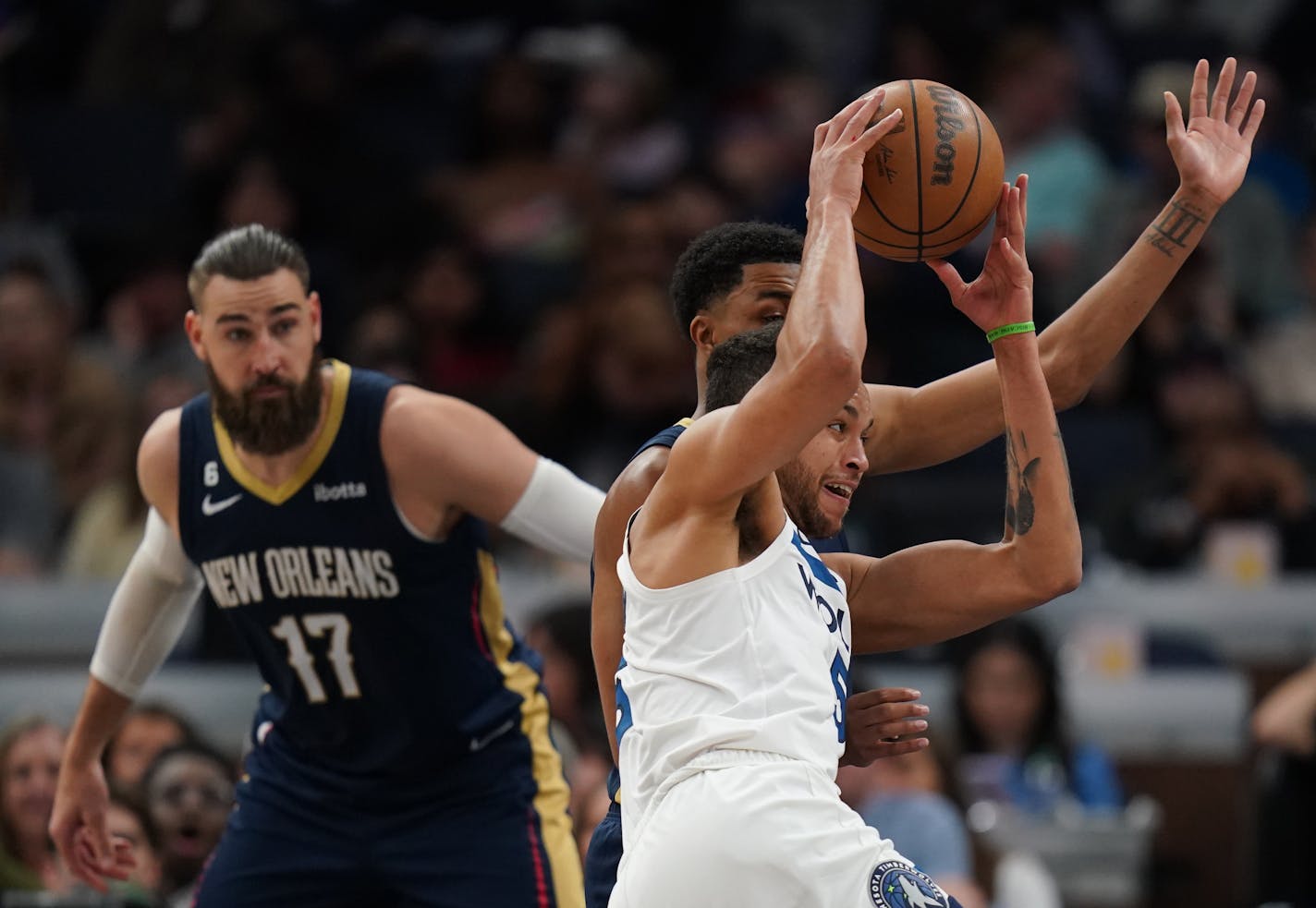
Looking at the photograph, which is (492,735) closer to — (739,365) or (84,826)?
(84,826)

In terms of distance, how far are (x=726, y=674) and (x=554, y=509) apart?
1.27 meters

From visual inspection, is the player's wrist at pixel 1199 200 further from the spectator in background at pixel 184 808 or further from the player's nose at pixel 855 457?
the spectator in background at pixel 184 808

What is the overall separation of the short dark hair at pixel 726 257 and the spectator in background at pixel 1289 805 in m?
3.44

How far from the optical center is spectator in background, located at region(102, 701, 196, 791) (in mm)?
6941

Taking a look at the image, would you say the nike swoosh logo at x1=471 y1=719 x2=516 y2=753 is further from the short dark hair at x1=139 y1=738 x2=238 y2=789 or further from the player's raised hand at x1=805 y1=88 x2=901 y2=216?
A: the short dark hair at x1=139 y1=738 x2=238 y2=789

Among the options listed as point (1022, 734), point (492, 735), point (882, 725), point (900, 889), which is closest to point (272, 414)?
point (492, 735)

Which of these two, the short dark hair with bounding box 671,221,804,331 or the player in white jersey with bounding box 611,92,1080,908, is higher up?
the short dark hair with bounding box 671,221,804,331

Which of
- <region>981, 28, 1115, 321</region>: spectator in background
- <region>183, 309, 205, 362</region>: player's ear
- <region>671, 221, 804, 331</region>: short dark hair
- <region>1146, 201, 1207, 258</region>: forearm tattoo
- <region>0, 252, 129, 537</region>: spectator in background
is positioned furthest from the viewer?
<region>981, 28, 1115, 321</region>: spectator in background

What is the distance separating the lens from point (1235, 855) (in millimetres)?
7684

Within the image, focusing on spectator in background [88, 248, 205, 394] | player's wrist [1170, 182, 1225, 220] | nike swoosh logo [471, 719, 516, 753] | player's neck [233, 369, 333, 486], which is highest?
spectator in background [88, 248, 205, 394]

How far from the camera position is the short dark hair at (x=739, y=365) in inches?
150

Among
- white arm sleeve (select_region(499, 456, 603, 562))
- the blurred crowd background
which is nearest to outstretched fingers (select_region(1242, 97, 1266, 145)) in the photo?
white arm sleeve (select_region(499, 456, 603, 562))

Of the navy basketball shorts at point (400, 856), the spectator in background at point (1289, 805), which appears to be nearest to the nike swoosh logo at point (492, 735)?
the navy basketball shorts at point (400, 856)

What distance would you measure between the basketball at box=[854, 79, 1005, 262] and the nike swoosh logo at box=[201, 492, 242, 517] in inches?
65.0
